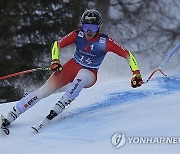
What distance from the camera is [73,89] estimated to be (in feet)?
13.6

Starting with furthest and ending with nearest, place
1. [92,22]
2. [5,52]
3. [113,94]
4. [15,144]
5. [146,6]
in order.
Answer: [146,6] < [5,52] < [113,94] < [92,22] < [15,144]

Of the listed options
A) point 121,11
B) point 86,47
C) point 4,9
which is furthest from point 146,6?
point 86,47

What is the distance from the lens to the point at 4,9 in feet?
34.3

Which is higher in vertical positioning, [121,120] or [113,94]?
[113,94]

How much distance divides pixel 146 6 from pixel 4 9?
3.81m

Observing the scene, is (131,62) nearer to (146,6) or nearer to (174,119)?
(174,119)

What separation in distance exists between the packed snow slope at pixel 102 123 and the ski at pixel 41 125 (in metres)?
0.04

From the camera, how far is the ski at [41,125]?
12.9ft

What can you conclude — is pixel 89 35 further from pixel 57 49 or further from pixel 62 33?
pixel 62 33

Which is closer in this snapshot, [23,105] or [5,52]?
[23,105]

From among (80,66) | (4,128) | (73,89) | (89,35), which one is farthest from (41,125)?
(89,35)

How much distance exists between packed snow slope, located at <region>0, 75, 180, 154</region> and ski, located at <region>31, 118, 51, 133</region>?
0.04m

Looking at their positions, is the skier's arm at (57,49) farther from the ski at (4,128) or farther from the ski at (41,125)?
the ski at (4,128)

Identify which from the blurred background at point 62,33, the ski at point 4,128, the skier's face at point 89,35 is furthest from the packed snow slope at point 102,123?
the blurred background at point 62,33
